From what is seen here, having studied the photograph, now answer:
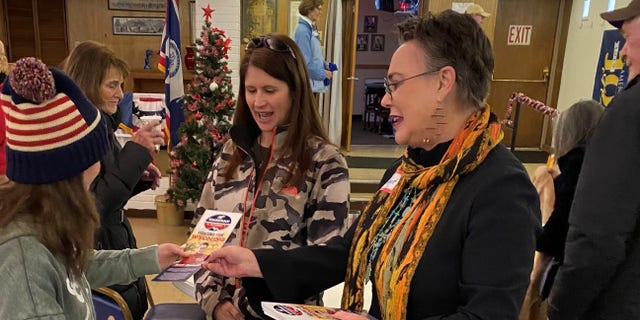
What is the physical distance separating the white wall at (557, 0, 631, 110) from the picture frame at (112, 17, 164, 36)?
7030 mm

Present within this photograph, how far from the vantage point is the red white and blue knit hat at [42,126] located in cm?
98

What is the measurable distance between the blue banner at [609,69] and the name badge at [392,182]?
567cm

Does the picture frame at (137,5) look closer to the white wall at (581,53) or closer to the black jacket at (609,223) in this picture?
the white wall at (581,53)

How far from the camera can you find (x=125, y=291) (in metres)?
2.08

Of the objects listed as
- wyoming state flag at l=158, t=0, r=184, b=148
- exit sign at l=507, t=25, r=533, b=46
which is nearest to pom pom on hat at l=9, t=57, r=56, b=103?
wyoming state flag at l=158, t=0, r=184, b=148

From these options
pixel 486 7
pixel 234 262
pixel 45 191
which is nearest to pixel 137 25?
pixel 486 7

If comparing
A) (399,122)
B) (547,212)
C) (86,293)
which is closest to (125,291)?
(86,293)

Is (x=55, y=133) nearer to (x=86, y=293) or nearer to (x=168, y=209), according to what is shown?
(x=86, y=293)

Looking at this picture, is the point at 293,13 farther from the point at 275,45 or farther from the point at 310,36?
the point at 275,45

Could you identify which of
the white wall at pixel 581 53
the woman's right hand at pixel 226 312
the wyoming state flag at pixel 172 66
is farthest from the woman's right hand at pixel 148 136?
the white wall at pixel 581 53

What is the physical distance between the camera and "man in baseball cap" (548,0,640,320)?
142 cm

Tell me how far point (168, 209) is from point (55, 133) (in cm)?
408

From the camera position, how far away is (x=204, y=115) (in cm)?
459

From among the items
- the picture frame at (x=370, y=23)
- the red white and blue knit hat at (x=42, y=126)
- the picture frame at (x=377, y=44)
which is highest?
the picture frame at (x=370, y=23)
